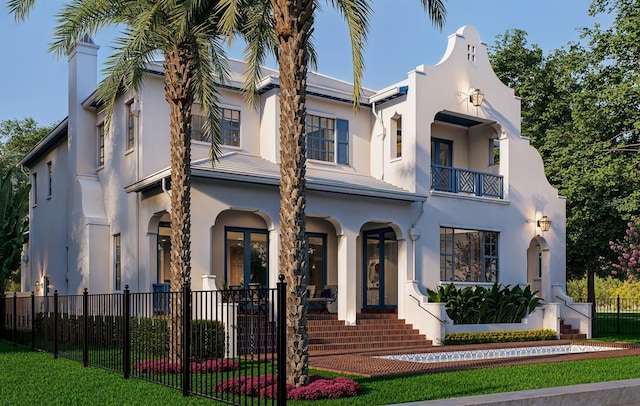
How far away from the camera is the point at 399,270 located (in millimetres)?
21109

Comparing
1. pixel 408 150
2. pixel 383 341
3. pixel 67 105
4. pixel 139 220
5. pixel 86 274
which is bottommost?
pixel 383 341

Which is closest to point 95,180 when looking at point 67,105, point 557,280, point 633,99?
point 67,105

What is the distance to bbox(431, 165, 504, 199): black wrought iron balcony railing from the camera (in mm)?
22672

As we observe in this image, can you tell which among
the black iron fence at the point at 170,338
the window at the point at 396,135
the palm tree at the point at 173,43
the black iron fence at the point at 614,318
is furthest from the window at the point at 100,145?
the black iron fence at the point at 614,318

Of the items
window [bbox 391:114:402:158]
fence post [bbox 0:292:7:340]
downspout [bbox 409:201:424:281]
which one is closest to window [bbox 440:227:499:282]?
downspout [bbox 409:201:424:281]

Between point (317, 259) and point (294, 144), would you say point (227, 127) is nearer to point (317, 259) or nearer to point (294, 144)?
point (317, 259)

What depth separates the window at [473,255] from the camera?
2309 cm

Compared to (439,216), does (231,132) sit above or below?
above

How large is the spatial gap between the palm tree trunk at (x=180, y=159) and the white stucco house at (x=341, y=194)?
3319 mm

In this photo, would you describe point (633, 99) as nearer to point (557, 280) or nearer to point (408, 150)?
point (557, 280)

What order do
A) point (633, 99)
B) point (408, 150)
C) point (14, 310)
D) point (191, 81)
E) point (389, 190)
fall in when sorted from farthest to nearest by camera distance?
point (633, 99)
point (408, 150)
point (389, 190)
point (14, 310)
point (191, 81)

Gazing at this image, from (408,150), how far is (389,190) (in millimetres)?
2036

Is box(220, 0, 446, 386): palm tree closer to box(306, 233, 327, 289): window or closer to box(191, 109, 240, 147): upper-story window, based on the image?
box(191, 109, 240, 147): upper-story window

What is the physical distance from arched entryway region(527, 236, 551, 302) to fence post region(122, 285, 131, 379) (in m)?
15.6
